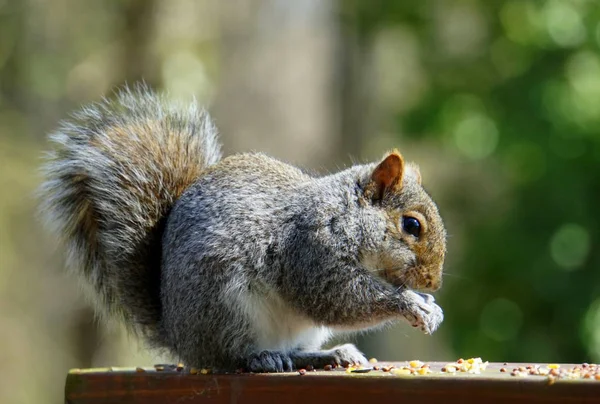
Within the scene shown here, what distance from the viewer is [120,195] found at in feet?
9.21

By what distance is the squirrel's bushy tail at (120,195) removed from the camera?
283 centimetres

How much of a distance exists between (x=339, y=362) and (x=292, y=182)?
0.56 meters

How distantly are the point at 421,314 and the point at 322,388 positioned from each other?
69 centimetres

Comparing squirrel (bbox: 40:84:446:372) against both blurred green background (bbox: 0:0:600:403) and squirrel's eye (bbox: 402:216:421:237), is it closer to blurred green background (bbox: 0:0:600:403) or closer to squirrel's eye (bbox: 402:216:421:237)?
squirrel's eye (bbox: 402:216:421:237)

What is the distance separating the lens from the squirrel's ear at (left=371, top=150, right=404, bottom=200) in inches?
112

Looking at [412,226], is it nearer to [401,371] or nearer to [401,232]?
[401,232]

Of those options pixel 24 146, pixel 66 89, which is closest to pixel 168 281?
pixel 66 89

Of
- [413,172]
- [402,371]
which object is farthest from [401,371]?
[413,172]

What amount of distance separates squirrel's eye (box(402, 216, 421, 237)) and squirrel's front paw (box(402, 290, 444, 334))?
216mm

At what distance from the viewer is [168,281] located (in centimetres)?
267

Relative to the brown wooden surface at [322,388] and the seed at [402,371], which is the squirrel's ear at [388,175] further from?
the seed at [402,371]

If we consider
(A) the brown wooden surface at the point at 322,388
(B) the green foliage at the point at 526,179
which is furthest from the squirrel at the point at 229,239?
(B) the green foliage at the point at 526,179

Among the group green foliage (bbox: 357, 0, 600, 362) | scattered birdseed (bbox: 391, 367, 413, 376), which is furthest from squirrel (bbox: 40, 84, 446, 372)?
green foliage (bbox: 357, 0, 600, 362)

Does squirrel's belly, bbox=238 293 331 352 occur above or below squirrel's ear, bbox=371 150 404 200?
below
